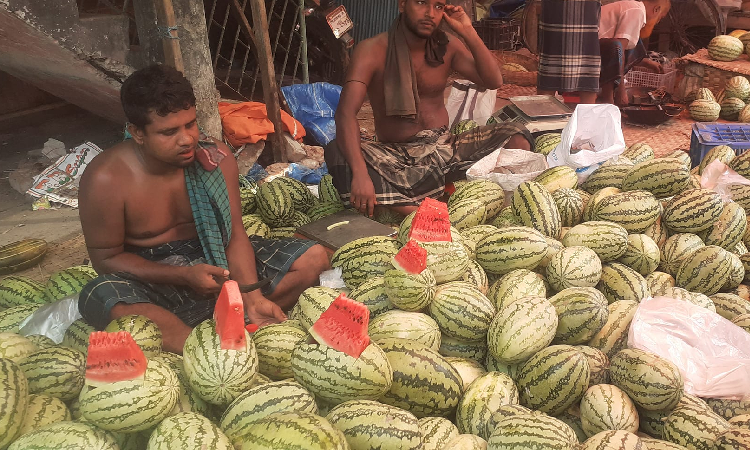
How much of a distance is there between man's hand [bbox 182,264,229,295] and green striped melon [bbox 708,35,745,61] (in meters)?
8.66

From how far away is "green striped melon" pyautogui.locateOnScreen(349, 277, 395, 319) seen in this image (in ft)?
8.60

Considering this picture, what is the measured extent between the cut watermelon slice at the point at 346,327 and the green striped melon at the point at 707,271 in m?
2.01

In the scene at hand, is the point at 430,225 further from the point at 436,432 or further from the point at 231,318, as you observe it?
the point at 231,318

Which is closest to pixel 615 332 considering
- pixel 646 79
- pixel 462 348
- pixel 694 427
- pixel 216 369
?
pixel 694 427

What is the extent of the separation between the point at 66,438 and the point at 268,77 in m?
4.70

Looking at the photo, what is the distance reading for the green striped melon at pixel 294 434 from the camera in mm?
1613

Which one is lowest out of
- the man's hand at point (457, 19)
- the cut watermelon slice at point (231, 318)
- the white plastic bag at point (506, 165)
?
the white plastic bag at point (506, 165)

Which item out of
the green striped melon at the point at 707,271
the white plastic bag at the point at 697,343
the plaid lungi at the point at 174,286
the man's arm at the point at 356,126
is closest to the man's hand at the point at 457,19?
the man's arm at the point at 356,126

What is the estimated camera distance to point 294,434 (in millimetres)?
1633

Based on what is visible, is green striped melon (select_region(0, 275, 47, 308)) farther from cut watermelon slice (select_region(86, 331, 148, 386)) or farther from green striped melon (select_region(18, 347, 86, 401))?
cut watermelon slice (select_region(86, 331, 148, 386))

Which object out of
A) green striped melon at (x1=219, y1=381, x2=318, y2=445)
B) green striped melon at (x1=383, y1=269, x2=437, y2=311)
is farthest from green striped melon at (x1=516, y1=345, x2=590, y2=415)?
green striped melon at (x1=219, y1=381, x2=318, y2=445)

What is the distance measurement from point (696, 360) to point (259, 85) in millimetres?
7598

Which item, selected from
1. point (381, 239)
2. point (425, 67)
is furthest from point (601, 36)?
point (381, 239)

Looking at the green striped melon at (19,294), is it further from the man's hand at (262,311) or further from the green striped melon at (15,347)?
the man's hand at (262,311)
